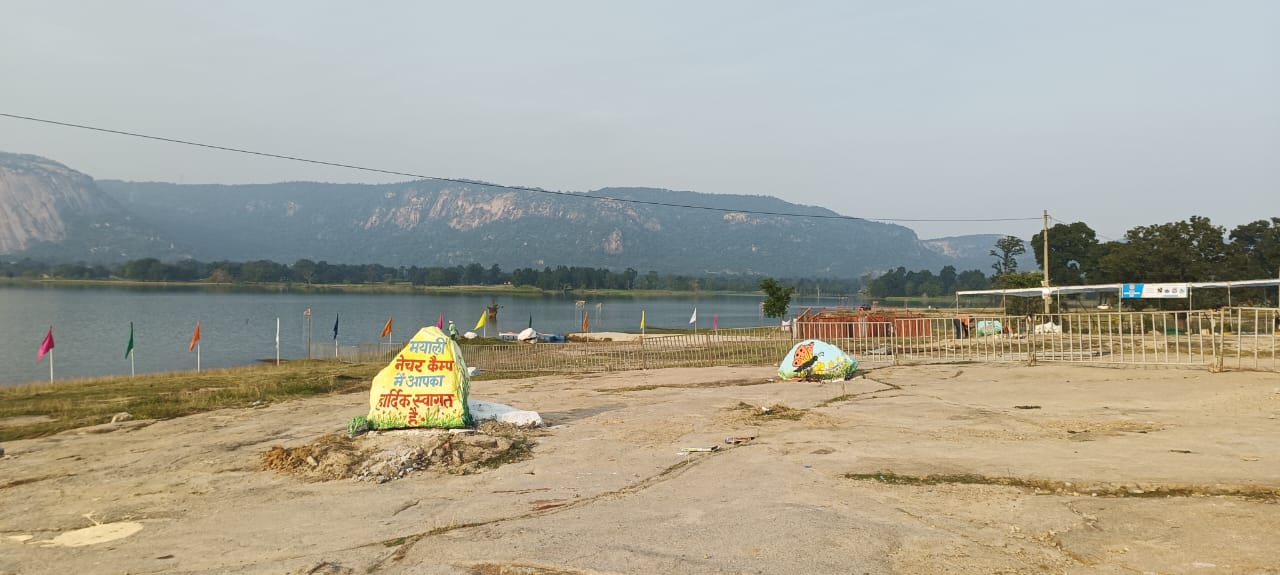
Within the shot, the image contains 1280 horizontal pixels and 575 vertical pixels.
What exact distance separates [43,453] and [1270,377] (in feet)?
92.6

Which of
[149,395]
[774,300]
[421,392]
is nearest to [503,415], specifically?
[421,392]

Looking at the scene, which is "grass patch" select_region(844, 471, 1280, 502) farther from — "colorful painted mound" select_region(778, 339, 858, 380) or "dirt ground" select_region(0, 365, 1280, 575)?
"colorful painted mound" select_region(778, 339, 858, 380)

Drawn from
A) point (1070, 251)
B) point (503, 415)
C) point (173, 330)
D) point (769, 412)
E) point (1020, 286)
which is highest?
point (1070, 251)

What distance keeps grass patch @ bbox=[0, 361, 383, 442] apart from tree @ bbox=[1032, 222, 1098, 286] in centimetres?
8205

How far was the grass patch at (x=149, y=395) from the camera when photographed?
63.0 ft

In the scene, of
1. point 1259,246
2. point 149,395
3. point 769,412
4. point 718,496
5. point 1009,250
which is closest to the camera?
point 718,496

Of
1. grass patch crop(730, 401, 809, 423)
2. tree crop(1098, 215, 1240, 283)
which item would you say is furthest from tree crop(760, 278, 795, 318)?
grass patch crop(730, 401, 809, 423)

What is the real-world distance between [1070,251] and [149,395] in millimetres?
94331

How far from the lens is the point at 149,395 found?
942 inches

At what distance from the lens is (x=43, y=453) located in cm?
1478

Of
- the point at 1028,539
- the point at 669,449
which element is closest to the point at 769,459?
the point at 669,449

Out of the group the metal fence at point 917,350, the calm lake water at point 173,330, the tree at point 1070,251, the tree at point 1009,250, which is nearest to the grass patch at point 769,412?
the metal fence at point 917,350

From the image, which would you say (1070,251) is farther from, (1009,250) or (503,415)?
(503,415)

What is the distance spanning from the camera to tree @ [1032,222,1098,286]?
87.6 metres
